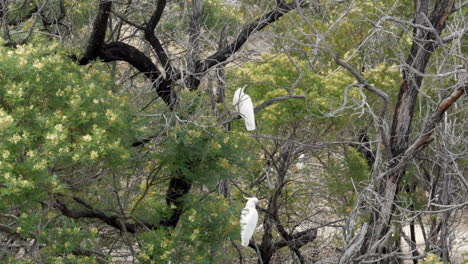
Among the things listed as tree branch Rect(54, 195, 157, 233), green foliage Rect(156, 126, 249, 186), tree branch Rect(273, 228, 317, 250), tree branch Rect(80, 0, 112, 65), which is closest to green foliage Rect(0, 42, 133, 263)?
tree branch Rect(54, 195, 157, 233)

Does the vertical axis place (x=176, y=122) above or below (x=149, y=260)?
above

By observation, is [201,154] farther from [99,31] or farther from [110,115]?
[99,31]

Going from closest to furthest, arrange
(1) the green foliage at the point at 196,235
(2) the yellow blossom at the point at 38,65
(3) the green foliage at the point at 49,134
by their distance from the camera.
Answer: (3) the green foliage at the point at 49,134
(2) the yellow blossom at the point at 38,65
(1) the green foliage at the point at 196,235

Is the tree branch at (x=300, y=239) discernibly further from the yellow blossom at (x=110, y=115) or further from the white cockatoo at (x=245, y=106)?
the yellow blossom at (x=110, y=115)

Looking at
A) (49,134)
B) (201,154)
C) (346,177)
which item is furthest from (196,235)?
(346,177)

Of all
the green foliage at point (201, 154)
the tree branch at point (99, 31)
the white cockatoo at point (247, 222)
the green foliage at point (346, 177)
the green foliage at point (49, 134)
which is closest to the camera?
the green foliage at point (49, 134)

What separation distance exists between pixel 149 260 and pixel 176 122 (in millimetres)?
1123

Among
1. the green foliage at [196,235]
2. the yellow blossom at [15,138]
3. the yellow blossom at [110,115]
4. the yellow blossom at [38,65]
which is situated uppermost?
the yellow blossom at [38,65]

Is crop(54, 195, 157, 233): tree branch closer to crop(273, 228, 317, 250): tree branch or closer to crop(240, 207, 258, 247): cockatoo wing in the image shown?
crop(240, 207, 258, 247): cockatoo wing

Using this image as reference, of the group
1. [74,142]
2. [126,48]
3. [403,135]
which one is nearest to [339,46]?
[403,135]

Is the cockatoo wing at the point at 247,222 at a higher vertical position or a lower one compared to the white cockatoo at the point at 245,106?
lower

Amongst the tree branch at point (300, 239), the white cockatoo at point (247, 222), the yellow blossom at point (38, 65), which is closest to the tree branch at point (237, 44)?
the white cockatoo at point (247, 222)

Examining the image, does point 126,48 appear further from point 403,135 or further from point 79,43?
point 403,135

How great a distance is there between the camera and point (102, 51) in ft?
21.5
